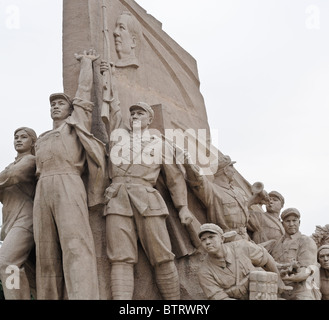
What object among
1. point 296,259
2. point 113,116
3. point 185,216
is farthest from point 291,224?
point 113,116

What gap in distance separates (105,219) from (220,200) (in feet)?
5.15

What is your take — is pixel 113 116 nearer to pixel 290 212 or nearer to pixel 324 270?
pixel 290 212

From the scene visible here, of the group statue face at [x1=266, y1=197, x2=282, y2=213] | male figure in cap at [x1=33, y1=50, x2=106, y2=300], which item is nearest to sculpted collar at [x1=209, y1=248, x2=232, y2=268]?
male figure in cap at [x1=33, y1=50, x2=106, y2=300]

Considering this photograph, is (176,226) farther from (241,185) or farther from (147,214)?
(241,185)

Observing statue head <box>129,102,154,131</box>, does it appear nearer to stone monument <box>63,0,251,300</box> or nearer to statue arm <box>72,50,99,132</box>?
stone monument <box>63,0,251,300</box>

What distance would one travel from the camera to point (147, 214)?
22.7 feet

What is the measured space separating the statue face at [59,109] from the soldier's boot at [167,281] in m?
2.01

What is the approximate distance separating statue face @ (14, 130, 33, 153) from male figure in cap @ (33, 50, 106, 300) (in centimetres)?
38

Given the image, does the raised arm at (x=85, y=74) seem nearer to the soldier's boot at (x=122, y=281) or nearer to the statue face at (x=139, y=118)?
the statue face at (x=139, y=118)

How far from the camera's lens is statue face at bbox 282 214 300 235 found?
8312 mm

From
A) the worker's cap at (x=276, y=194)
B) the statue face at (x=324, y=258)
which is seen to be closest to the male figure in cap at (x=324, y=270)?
the statue face at (x=324, y=258)

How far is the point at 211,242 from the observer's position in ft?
22.1
